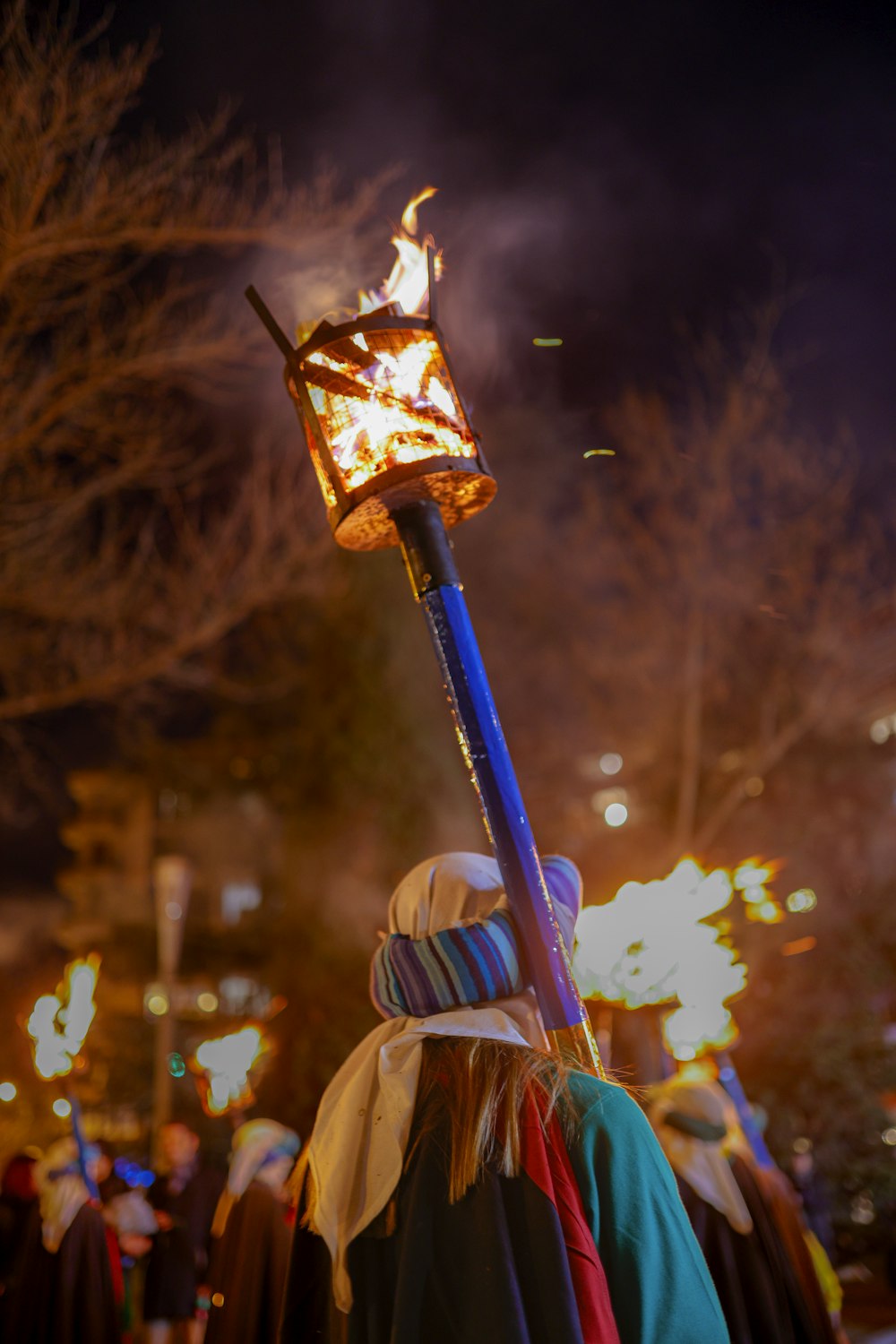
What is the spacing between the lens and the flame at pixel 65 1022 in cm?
689

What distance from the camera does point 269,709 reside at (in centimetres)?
2308

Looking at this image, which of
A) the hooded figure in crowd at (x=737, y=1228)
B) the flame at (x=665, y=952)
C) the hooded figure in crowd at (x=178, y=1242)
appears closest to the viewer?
the hooded figure in crowd at (x=737, y=1228)

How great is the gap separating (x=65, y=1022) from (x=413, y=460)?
6147 millimetres

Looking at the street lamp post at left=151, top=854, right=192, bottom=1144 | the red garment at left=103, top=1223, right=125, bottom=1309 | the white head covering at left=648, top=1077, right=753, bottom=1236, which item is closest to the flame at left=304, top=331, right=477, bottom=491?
the white head covering at left=648, top=1077, right=753, bottom=1236

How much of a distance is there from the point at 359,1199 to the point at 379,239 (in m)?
6.95

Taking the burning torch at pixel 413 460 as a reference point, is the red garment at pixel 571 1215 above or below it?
A: below

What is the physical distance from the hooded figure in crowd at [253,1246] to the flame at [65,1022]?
4.61 feet

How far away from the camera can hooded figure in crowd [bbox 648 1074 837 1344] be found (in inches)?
168

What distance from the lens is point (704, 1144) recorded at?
491 cm

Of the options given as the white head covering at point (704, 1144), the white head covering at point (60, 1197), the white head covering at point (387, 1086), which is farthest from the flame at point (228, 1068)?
the white head covering at point (387, 1086)

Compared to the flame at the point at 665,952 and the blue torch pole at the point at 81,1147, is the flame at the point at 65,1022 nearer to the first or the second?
the blue torch pole at the point at 81,1147

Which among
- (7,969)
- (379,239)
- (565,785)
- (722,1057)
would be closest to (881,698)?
(565,785)

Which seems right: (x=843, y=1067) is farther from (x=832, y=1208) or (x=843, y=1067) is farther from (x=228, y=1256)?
(x=228, y=1256)

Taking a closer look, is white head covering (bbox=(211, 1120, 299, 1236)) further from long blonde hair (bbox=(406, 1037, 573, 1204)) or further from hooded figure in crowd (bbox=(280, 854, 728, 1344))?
long blonde hair (bbox=(406, 1037, 573, 1204))
